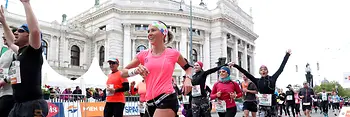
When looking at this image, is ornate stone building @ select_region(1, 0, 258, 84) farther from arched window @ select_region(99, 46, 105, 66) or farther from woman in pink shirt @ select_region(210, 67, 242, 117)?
woman in pink shirt @ select_region(210, 67, 242, 117)

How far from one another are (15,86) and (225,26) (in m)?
49.2

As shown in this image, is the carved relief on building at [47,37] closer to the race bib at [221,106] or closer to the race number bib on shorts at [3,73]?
the race bib at [221,106]

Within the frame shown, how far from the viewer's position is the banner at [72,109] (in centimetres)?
1539

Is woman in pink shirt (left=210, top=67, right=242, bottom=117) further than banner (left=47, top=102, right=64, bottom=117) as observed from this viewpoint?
No

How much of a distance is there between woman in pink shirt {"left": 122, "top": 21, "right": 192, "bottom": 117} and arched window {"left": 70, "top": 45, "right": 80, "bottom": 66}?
139 ft

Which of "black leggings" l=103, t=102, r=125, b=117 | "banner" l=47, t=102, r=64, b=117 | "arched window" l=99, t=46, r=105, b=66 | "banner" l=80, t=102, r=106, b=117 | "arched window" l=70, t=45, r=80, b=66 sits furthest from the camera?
"arched window" l=99, t=46, r=105, b=66

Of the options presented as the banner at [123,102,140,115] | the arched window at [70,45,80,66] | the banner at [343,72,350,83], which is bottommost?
the banner at [123,102,140,115]

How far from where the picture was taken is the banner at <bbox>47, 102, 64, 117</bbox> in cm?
1445

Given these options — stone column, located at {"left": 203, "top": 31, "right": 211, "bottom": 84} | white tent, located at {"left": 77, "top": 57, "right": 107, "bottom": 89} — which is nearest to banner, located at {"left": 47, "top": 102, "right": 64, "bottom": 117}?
white tent, located at {"left": 77, "top": 57, "right": 107, "bottom": 89}

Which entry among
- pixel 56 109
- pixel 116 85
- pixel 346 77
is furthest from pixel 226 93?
pixel 56 109

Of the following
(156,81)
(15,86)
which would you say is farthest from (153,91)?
(15,86)

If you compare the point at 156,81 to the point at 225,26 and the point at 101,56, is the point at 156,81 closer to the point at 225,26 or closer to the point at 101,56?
the point at 101,56

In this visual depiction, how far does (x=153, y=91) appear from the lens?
4281 millimetres

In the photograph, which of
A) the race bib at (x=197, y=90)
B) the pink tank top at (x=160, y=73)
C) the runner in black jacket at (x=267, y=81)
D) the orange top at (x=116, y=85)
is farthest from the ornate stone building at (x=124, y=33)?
the pink tank top at (x=160, y=73)
